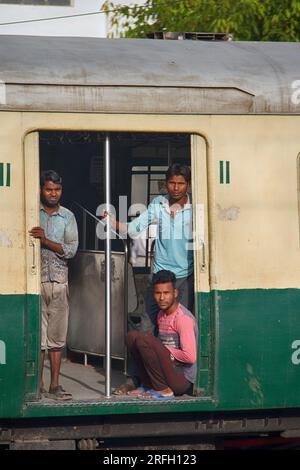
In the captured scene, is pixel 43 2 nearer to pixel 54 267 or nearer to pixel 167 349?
pixel 54 267

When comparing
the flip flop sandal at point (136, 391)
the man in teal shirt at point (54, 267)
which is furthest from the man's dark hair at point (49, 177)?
the flip flop sandal at point (136, 391)

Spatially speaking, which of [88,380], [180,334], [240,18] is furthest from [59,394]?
[240,18]

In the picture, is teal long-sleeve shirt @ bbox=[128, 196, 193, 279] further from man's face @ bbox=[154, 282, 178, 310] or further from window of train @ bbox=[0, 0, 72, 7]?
window of train @ bbox=[0, 0, 72, 7]

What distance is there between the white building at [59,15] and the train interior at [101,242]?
34.5 feet

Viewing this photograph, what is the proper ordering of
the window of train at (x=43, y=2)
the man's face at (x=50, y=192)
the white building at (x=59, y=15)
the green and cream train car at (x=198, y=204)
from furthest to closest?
the window of train at (x=43, y=2) → the white building at (x=59, y=15) → the man's face at (x=50, y=192) → the green and cream train car at (x=198, y=204)

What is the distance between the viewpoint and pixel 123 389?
284 inches

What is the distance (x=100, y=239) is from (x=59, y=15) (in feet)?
36.8

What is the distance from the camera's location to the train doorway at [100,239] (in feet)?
24.9

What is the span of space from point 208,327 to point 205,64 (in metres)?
1.76

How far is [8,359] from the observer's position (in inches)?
267

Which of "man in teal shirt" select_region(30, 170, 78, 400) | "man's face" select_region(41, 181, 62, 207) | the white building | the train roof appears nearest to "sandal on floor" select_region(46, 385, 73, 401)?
Answer: "man in teal shirt" select_region(30, 170, 78, 400)

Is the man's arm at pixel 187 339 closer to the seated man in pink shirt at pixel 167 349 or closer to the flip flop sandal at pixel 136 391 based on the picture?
the seated man in pink shirt at pixel 167 349

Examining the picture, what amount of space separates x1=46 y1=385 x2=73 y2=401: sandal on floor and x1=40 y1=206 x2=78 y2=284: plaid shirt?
714 millimetres

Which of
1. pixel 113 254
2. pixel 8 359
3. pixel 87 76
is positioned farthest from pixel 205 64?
pixel 8 359
